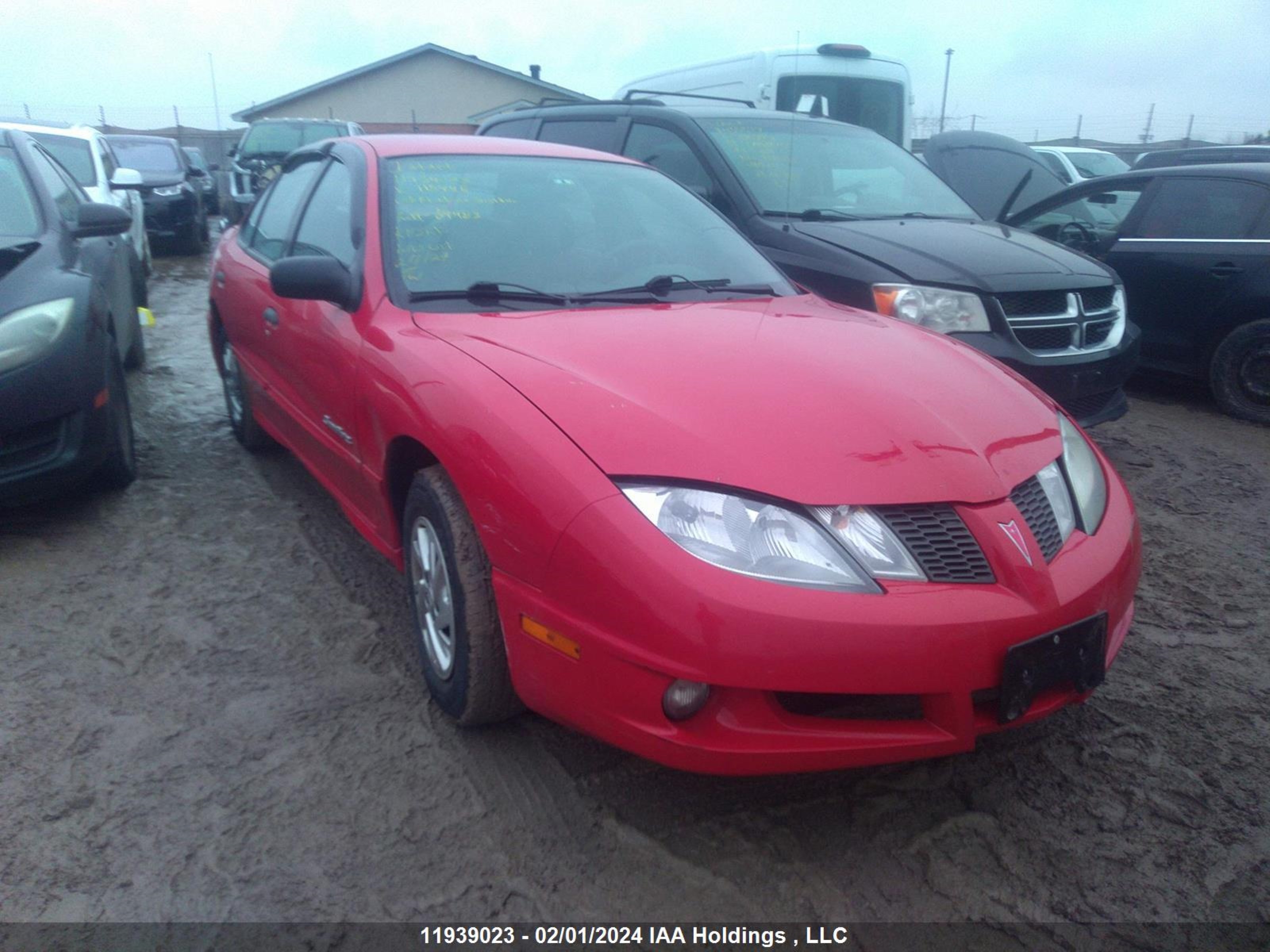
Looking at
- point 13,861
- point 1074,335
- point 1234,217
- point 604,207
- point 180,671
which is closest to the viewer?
point 13,861

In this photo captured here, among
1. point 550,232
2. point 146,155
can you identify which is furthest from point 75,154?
point 550,232

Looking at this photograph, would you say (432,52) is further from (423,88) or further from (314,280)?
(314,280)

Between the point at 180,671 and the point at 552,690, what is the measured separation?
1394mm

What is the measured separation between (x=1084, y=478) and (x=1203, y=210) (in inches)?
190

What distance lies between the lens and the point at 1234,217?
6254 millimetres

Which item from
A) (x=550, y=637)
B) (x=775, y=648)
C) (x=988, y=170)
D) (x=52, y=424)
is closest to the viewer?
(x=775, y=648)

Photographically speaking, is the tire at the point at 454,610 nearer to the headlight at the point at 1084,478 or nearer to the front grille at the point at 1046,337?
the headlight at the point at 1084,478

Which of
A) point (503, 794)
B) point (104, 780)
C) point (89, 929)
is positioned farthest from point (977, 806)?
point (104, 780)

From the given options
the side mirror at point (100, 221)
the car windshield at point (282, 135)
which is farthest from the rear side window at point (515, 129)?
the car windshield at point (282, 135)

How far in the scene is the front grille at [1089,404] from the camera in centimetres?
481

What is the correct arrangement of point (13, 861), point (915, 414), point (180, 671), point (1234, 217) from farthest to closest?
point (1234, 217) < point (180, 671) < point (915, 414) < point (13, 861)

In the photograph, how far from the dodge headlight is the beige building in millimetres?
33950

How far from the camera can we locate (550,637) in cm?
220

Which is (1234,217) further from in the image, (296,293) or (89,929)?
(89,929)
